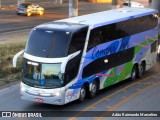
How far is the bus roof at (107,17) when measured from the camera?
20.1 metres

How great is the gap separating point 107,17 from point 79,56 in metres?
3.83

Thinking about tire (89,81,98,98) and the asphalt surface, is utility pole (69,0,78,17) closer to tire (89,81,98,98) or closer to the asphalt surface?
the asphalt surface

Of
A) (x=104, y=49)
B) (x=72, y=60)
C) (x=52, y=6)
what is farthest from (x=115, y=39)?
(x=52, y=6)

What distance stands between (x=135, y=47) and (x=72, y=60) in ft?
19.8

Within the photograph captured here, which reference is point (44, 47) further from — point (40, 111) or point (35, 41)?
point (40, 111)

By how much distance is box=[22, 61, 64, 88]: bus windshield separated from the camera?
17.6 m

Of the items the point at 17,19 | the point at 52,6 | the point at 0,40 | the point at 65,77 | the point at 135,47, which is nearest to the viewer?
the point at 65,77

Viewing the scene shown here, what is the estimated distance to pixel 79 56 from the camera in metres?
18.6

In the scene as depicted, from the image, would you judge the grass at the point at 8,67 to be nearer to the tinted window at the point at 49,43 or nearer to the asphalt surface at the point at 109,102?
the asphalt surface at the point at 109,102

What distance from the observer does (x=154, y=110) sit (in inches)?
698

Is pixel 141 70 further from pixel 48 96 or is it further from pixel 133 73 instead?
pixel 48 96

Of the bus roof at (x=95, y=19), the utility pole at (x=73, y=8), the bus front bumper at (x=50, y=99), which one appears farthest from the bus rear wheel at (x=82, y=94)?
the utility pole at (x=73, y=8)

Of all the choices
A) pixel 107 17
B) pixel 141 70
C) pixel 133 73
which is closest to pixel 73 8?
pixel 141 70

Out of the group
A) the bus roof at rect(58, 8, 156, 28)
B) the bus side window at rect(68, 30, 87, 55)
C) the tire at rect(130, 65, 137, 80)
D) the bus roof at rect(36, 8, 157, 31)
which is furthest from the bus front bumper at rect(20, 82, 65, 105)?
the tire at rect(130, 65, 137, 80)
